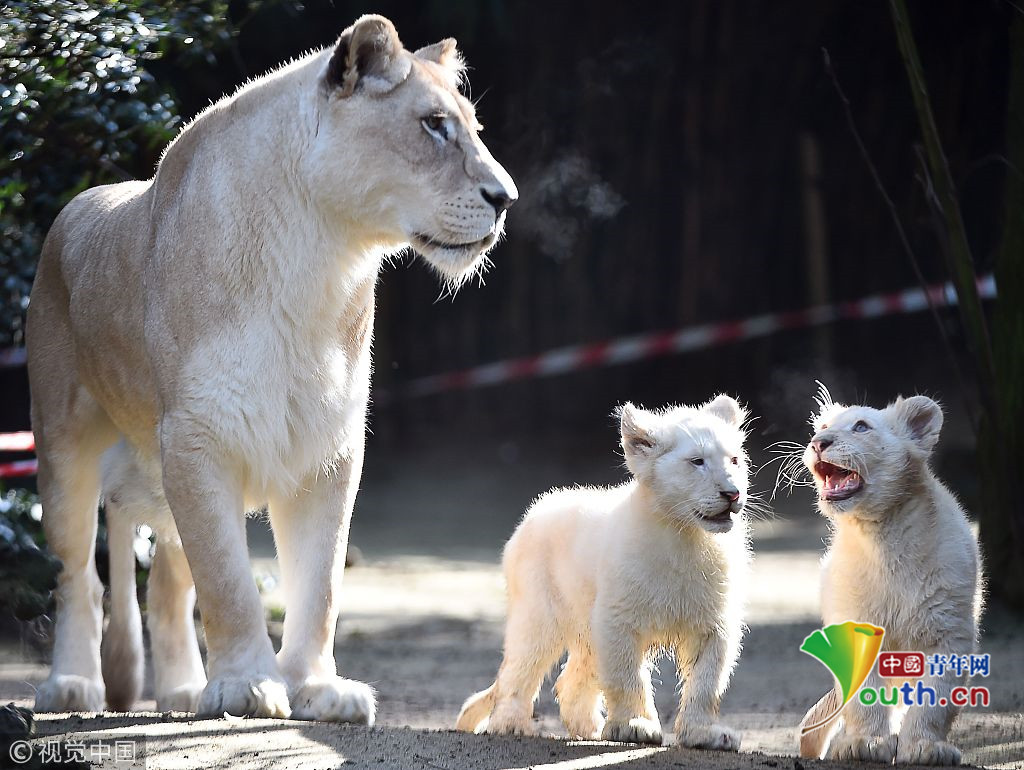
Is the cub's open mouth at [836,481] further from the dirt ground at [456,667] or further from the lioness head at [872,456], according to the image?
the dirt ground at [456,667]

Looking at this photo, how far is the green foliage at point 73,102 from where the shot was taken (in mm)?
4324

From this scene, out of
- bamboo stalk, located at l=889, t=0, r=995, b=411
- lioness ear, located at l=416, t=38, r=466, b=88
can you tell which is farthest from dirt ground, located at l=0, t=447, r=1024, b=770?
lioness ear, located at l=416, t=38, r=466, b=88

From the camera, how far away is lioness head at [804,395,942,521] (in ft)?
12.0

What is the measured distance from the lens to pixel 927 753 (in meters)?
3.42

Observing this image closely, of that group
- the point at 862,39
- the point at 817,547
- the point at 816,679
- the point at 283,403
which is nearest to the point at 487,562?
the point at 817,547

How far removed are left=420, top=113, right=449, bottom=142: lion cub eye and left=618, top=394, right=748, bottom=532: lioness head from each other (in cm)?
90

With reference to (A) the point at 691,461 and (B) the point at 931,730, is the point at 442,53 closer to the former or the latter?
(A) the point at 691,461

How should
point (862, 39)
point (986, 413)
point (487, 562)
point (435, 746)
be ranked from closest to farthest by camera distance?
point (435, 746)
point (986, 413)
point (487, 562)
point (862, 39)

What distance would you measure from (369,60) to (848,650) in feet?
6.55

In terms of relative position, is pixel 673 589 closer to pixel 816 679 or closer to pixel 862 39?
pixel 816 679

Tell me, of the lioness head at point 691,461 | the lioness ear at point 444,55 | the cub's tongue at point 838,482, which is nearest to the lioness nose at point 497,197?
the lioness ear at point 444,55

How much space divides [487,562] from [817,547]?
2.02m

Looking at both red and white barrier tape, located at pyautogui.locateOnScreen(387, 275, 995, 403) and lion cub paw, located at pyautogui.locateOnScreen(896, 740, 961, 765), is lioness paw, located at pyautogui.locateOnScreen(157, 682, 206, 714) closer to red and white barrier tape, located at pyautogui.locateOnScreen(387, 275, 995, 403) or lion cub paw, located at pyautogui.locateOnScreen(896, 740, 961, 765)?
lion cub paw, located at pyautogui.locateOnScreen(896, 740, 961, 765)

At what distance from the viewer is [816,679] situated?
5516 mm
